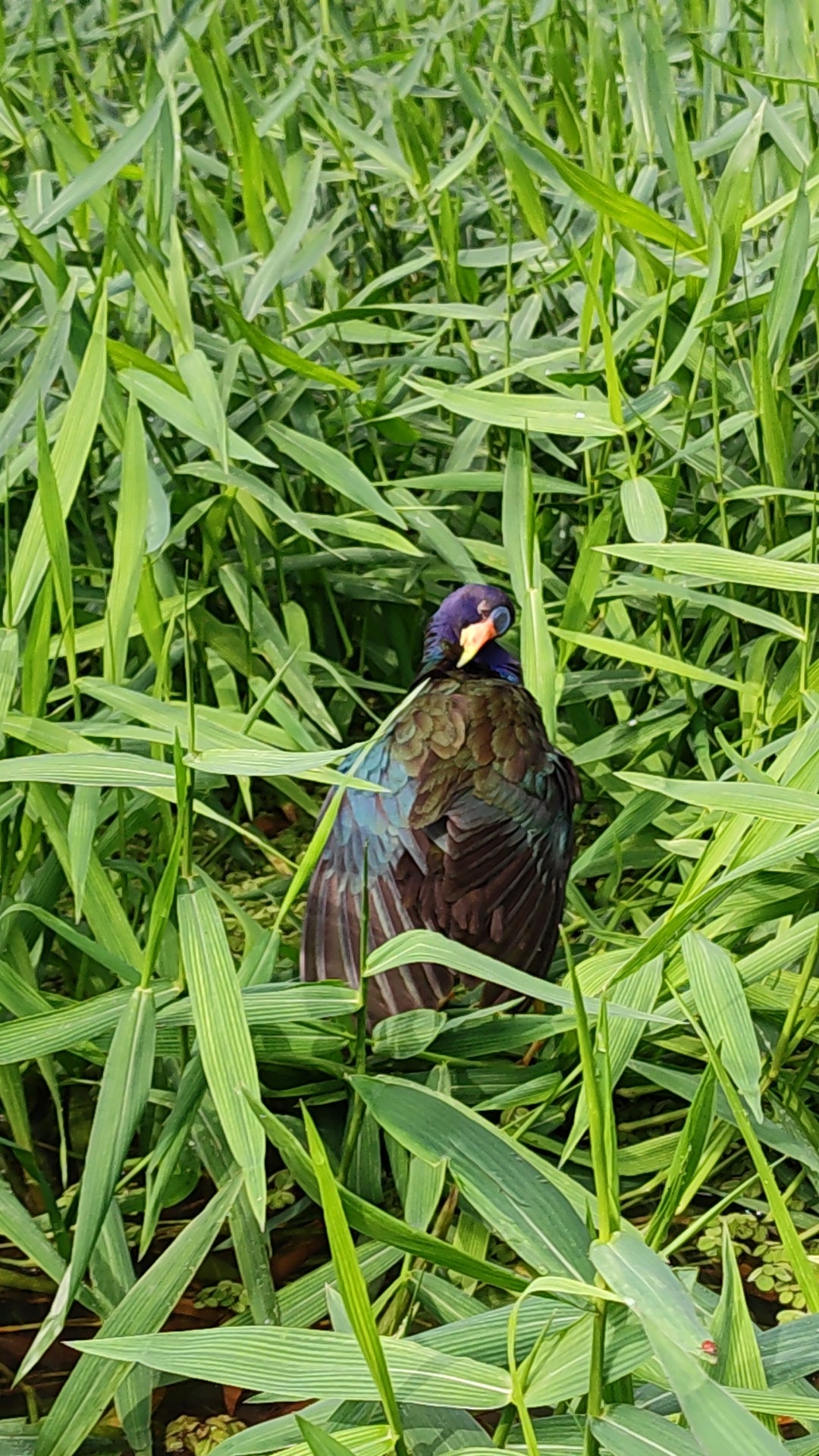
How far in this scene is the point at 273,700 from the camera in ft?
4.00

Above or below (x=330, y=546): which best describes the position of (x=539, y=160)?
above

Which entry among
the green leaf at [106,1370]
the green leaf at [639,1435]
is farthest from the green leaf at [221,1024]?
the green leaf at [639,1435]

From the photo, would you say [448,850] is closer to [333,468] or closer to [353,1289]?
[333,468]

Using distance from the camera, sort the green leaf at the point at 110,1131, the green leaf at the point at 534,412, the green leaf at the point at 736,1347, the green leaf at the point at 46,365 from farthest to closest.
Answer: the green leaf at the point at 534,412
the green leaf at the point at 46,365
the green leaf at the point at 110,1131
the green leaf at the point at 736,1347

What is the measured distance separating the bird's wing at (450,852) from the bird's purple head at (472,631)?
0.50 feet

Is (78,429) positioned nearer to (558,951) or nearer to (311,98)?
(558,951)

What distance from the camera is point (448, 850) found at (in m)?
1.13

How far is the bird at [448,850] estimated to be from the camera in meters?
1.11

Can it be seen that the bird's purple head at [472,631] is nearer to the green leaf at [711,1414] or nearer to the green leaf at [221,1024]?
the green leaf at [221,1024]

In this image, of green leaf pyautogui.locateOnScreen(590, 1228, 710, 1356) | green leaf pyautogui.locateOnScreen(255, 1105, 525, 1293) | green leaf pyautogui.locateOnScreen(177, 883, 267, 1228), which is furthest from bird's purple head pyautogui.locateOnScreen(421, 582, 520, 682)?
green leaf pyautogui.locateOnScreen(590, 1228, 710, 1356)

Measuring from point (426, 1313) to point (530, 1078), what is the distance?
0.60 ft

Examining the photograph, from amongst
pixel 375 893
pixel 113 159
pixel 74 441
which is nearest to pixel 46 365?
pixel 74 441

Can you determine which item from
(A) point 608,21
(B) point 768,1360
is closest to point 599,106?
(A) point 608,21

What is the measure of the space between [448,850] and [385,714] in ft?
1.79
